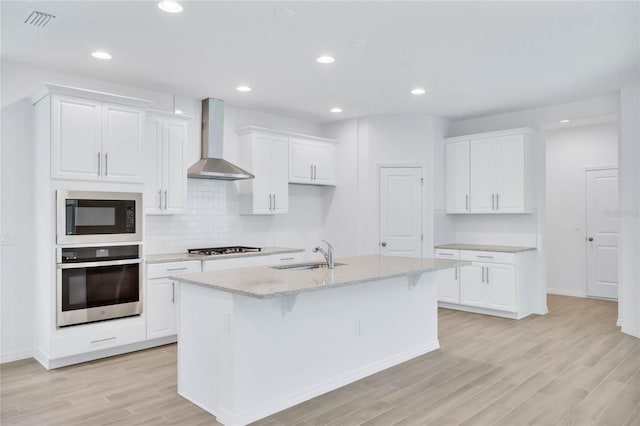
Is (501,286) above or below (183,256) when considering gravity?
below

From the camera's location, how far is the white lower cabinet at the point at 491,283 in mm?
5789

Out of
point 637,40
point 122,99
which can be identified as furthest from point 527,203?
point 122,99

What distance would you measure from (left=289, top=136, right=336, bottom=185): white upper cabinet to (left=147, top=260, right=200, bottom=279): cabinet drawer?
203 cm

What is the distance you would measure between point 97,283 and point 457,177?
4929 mm

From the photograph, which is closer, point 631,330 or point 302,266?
point 302,266

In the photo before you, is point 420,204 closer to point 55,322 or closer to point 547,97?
point 547,97

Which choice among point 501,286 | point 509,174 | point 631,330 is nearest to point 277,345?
point 501,286

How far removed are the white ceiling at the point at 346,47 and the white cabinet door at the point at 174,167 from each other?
18.7 inches

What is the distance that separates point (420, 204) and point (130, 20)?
4546 millimetres

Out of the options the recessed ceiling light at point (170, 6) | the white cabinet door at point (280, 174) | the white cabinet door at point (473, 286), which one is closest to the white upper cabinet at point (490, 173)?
the white cabinet door at point (473, 286)

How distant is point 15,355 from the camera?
167 inches

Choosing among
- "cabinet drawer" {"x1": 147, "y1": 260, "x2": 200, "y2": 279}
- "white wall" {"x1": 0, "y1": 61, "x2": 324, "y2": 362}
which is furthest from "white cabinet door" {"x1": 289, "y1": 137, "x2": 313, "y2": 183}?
"cabinet drawer" {"x1": 147, "y1": 260, "x2": 200, "y2": 279}

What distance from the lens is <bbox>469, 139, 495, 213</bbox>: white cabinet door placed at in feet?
20.7

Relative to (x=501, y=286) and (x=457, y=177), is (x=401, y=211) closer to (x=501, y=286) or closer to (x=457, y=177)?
(x=457, y=177)
